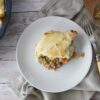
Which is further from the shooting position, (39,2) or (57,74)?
(39,2)

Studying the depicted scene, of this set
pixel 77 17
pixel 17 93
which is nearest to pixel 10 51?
pixel 17 93

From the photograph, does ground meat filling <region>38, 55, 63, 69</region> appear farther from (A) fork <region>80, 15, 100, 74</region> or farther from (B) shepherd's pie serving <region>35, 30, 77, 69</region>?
(A) fork <region>80, 15, 100, 74</region>

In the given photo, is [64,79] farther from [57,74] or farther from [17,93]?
[17,93]

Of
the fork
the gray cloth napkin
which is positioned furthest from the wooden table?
the fork

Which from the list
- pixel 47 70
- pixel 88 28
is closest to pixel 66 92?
pixel 47 70

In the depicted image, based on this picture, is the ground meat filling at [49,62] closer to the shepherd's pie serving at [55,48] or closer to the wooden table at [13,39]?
the shepherd's pie serving at [55,48]
